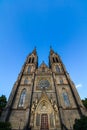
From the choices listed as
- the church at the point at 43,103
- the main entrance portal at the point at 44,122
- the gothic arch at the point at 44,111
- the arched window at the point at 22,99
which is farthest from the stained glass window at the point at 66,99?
the arched window at the point at 22,99

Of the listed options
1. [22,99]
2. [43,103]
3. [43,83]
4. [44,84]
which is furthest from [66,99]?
[22,99]

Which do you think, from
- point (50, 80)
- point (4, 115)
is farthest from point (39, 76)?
point (4, 115)

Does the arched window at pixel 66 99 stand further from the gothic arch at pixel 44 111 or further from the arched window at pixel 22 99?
the arched window at pixel 22 99

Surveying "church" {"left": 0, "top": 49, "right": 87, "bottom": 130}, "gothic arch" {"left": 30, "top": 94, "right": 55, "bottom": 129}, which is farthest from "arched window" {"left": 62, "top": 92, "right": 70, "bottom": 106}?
"gothic arch" {"left": 30, "top": 94, "right": 55, "bottom": 129}

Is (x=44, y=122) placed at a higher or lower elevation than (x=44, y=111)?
lower

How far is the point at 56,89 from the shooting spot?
73.3 ft

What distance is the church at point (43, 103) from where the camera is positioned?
17219mm

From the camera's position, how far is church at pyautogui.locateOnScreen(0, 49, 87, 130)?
17219 mm

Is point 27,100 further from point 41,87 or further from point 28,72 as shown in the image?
point 28,72

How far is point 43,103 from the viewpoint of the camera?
20766 mm

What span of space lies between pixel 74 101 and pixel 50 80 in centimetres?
747

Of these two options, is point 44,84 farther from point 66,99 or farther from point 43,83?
point 66,99

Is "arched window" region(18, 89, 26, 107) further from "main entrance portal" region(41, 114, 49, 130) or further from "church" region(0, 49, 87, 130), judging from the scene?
"main entrance portal" region(41, 114, 49, 130)

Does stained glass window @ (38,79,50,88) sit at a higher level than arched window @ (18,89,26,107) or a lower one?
higher
